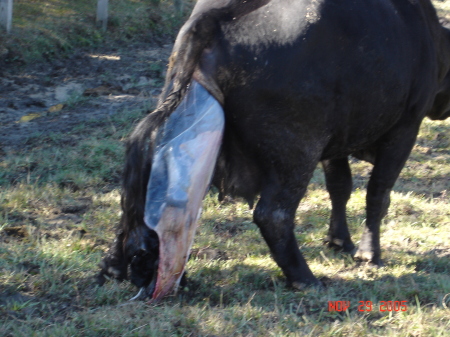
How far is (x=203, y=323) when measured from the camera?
127 inches

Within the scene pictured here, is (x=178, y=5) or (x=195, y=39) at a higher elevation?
(x=178, y=5)

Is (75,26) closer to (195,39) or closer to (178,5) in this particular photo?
(178,5)

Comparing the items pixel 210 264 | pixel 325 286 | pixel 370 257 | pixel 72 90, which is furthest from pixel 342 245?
pixel 72 90

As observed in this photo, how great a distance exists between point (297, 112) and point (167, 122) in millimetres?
731

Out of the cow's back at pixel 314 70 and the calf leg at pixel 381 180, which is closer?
the cow's back at pixel 314 70

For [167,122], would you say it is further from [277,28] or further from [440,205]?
[440,205]

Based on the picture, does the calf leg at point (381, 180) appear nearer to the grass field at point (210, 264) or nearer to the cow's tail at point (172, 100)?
the grass field at point (210, 264)

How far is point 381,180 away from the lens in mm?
4383

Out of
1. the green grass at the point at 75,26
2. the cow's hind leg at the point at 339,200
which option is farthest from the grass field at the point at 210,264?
the green grass at the point at 75,26

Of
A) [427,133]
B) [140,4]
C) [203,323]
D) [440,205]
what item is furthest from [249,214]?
[140,4]

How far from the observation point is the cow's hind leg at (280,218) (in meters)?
3.67

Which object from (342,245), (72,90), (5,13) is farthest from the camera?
(5,13)

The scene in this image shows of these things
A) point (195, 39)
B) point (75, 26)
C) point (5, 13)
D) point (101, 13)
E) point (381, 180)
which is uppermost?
point (195, 39)
